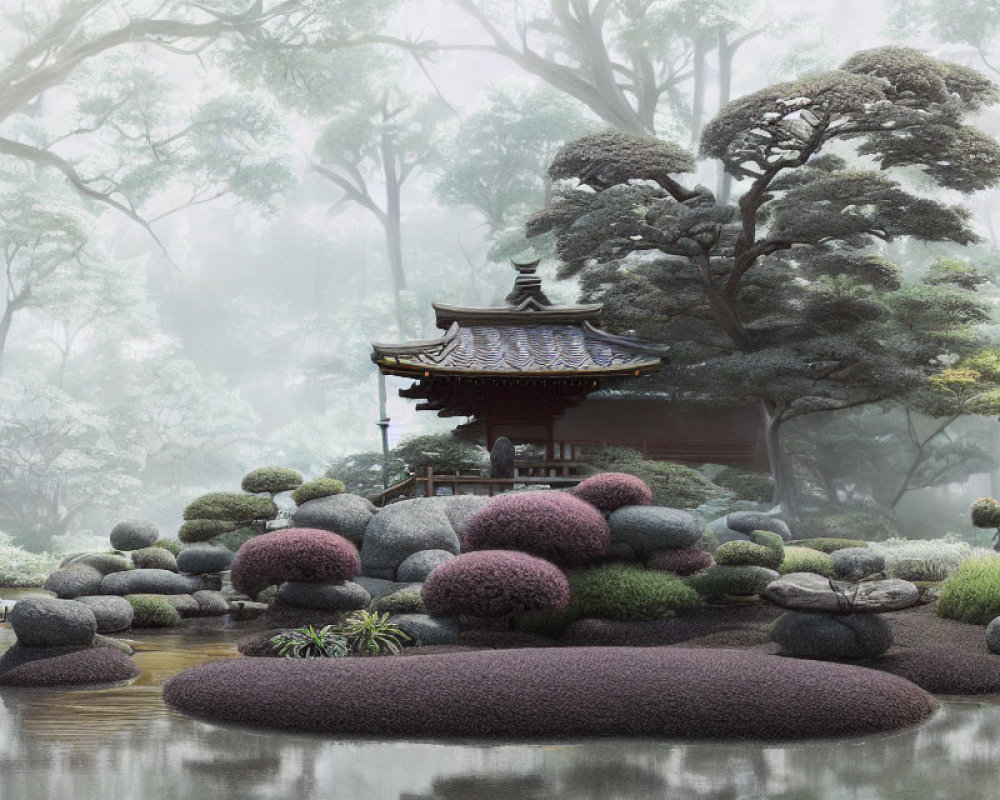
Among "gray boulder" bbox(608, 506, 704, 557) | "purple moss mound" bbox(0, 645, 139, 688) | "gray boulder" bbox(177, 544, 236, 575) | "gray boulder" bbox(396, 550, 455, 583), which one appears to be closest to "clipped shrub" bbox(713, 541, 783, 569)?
"gray boulder" bbox(608, 506, 704, 557)

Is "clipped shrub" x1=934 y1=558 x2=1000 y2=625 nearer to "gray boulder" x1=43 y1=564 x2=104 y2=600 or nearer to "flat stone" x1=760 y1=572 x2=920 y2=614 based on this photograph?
"flat stone" x1=760 y1=572 x2=920 y2=614

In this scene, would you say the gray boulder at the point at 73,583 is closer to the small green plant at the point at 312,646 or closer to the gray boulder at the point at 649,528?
the small green plant at the point at 312,646

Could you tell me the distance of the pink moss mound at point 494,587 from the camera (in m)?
9.68

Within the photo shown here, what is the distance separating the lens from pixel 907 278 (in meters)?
36.2

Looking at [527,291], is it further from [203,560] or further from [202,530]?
[203,560]

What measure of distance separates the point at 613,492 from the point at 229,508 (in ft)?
27.6

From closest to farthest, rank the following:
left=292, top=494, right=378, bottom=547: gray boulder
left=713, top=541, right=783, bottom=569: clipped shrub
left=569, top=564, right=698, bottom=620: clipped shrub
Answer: left=569, top=564, right=698, bottom=620: clipped shrub < left=713, top=541, right=783, bottom=569: clipped shrub < left=292, top=494, right=378, bottom=547: gray boulder

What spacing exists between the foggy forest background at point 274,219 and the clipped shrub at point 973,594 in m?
16.0

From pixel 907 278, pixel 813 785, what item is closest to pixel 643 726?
pixel 813 785

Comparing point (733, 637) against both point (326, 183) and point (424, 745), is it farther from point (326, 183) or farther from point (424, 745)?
point (326, 183)

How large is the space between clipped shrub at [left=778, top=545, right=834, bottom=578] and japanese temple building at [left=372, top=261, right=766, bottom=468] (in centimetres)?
535

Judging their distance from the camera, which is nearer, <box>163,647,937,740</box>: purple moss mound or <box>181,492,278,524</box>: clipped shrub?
<box>163,647,937,740</box>: purple moss mound

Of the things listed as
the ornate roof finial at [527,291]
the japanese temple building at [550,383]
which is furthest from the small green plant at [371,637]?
the ornate roof finial at [527,291]

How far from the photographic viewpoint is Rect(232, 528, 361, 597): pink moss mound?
11.9 m
